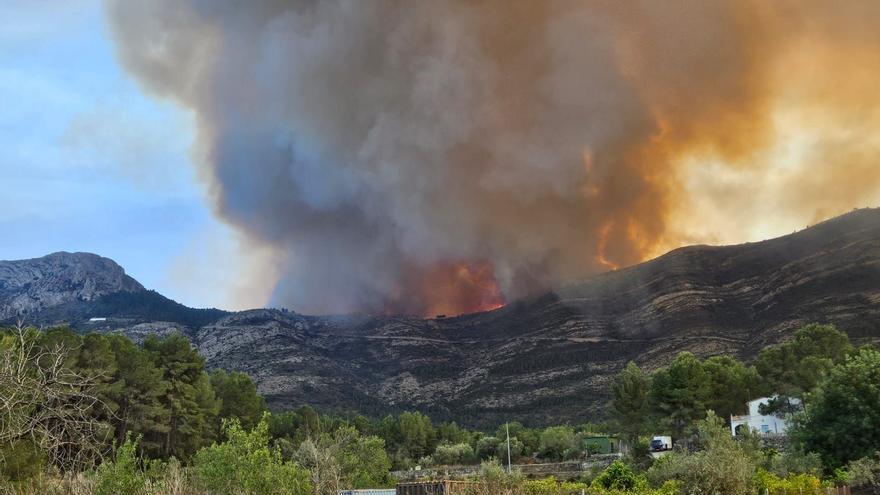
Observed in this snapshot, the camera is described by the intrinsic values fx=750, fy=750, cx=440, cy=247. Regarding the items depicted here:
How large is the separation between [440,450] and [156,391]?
127 ft

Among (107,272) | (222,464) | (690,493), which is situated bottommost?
(690,493)

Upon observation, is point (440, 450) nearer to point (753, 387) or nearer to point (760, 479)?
point (753, 387)

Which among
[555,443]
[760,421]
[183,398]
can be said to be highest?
[183,398]

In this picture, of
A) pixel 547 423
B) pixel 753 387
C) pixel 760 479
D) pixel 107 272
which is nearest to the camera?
pixel 760 479

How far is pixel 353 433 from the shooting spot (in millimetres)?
59500

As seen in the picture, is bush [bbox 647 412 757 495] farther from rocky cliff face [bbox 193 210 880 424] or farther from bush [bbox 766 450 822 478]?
rocky cliff face [bbox 193 210 880 424]

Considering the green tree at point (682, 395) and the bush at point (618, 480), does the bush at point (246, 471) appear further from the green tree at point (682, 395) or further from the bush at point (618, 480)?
the green tree at point (682, 395)

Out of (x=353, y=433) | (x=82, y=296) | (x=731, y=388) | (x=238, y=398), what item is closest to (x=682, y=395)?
(x=731, y=388)

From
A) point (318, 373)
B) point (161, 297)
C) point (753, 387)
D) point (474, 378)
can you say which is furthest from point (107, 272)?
point (753, 387)

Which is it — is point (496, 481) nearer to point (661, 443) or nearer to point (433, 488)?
point (433, 488)

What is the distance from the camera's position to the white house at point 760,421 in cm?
6831

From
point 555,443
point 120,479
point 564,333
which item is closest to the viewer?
point 120,479

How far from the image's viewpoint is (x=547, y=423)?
105438 millimetres

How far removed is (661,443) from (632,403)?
32.5 ft
